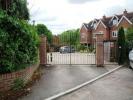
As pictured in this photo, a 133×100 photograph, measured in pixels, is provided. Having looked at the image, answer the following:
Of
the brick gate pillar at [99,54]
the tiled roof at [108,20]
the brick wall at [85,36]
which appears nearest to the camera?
the brick gate pillar at [99,54]

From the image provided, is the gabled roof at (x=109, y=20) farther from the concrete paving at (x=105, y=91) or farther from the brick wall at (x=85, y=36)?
the concrete paving at (x=105, y=91)

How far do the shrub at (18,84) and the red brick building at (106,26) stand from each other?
36058 mm

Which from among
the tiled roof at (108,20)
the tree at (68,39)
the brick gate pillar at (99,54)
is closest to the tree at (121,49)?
the brick gate pillar at (99,54)

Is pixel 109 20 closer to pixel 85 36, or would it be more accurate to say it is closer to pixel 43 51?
pixel 85 36

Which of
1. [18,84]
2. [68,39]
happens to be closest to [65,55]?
[68,39]

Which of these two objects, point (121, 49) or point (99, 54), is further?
point (121, 49)

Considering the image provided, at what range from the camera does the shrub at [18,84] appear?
9366 millimetres

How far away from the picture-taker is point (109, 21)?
58750 mm

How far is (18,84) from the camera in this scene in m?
9.65

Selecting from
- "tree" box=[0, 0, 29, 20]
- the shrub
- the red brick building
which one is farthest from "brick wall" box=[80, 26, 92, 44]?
the shrub

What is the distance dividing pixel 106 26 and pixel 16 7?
149ft

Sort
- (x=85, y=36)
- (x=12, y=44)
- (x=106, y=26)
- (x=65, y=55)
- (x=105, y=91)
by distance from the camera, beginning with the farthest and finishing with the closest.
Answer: (x=85, y=36) < (x=106, y=26) < (x=65, y=55) < (x=105, y=91) < (x=12, y=44)

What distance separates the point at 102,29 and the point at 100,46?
39.5m

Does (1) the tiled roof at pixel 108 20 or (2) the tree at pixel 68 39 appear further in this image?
(1) the tiled roof at pixel 108 20
